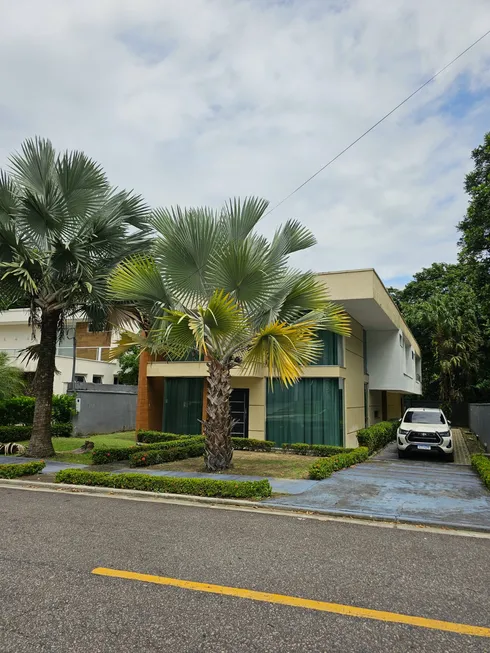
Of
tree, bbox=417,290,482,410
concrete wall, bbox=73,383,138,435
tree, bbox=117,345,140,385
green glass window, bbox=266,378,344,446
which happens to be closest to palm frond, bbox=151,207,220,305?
green glass window, bbox=266,378,344,446

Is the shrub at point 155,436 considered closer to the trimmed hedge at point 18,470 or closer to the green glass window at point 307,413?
the green glass window at point 307,413

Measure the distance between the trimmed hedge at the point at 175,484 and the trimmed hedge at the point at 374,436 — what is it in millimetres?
7877

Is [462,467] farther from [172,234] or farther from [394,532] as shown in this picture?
[172,234]

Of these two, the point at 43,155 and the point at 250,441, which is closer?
the point at 43,155

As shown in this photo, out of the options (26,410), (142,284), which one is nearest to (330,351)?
(142,284)

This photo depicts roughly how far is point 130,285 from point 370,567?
745cm

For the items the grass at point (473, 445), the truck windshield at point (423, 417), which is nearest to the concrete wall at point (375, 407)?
the grass at point (473, 445)

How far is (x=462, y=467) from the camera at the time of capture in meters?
13.6

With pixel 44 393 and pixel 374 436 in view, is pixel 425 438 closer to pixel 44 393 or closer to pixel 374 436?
pixel 374 436

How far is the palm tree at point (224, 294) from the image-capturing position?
9.68m

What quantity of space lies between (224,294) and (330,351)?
760 centimetres

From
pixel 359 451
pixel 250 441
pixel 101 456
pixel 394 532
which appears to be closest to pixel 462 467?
pixel 359 451

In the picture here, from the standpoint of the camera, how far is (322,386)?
1672 cm

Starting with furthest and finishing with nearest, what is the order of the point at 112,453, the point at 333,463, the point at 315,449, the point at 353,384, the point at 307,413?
the point at 353,384, the point at 307,413, the point at 315,449, the point at 112,453, the point at 333,463
